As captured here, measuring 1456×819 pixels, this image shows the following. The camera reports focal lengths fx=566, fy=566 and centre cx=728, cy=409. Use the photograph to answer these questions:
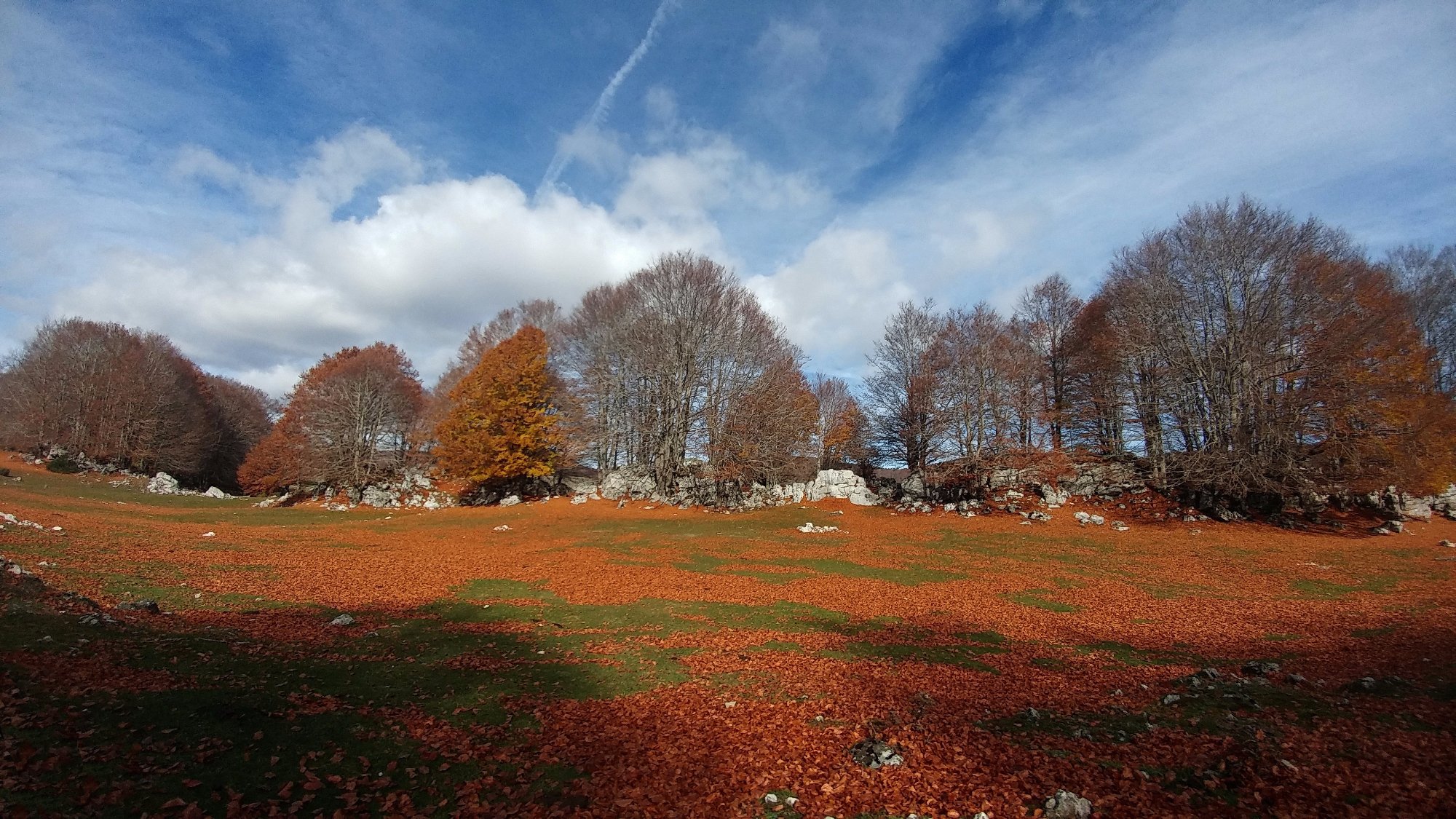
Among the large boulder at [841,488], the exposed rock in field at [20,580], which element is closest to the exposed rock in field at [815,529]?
the large boulder at [841,488]

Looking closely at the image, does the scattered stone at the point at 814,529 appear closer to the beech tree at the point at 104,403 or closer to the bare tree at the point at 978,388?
the bare tree at the point at 978,388

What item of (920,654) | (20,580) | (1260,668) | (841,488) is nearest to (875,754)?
(920,654)

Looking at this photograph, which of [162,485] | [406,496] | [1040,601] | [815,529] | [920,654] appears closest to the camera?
[920,654]

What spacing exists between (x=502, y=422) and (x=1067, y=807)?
43.9 metres

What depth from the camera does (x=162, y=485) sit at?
4822cm

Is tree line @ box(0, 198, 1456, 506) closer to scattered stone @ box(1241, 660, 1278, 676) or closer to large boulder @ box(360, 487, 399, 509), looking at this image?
large boulder @ box(360, 487, 399, 509)

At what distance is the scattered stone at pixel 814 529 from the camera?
31.5 m

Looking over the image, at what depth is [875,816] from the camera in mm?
5648

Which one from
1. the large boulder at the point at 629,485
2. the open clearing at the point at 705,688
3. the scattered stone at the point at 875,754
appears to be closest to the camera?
the open clearing at the point at 705,688

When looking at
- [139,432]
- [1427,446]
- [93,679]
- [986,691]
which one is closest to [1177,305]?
[1427,446]

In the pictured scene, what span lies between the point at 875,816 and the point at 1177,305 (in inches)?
1566

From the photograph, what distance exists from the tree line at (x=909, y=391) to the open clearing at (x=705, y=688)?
522 inches

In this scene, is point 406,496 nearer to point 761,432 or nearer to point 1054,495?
point 761,432

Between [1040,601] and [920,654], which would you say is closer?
[920,654]
